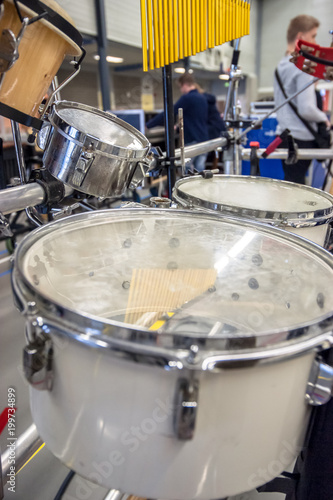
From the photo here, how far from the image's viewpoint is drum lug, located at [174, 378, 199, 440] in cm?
40

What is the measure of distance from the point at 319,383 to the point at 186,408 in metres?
0.18

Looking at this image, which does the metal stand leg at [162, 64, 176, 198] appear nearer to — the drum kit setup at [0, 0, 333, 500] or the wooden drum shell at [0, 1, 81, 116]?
the drum kit setup at [0, 0, 333, 500]

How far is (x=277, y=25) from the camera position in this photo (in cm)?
929

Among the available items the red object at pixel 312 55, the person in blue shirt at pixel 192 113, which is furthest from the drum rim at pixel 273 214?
the person in blue shirt at pixel 192 113

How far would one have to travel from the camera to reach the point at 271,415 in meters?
0.45

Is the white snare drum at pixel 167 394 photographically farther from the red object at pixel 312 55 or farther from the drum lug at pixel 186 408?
the red object at pixel 312 55

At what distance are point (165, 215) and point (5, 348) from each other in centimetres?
127

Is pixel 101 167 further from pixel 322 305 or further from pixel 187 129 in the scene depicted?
pixel 187 129

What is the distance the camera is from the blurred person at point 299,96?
2213 millimetres


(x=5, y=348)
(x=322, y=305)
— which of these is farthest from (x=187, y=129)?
(x=322, y=305)

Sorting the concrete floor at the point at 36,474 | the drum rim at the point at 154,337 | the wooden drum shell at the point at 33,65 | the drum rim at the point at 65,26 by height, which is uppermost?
the drum rim at the point at 65,26

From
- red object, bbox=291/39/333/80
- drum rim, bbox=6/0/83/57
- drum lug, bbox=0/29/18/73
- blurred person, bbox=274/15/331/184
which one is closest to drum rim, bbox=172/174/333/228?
drum rim, bbox=6/0/83/57

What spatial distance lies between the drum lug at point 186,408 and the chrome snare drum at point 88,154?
592mm

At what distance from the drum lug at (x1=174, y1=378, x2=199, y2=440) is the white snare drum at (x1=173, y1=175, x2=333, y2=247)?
56 cm
